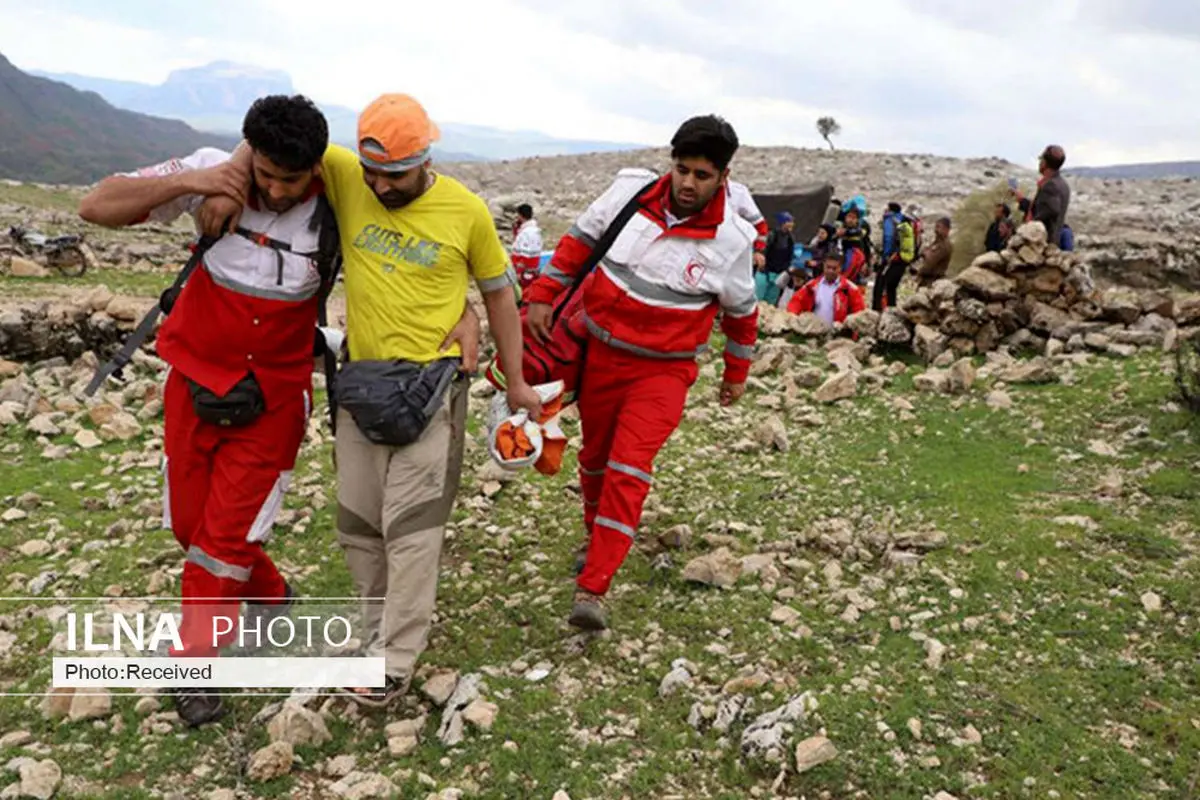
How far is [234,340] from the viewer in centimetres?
345

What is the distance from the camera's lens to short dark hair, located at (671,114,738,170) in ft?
13.1

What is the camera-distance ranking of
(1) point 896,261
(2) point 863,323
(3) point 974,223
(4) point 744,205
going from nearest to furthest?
(4) point 744,205, (2) point 863,323, (1) point 896,261, (3) point 974,223

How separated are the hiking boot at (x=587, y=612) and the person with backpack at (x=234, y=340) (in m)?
1.34

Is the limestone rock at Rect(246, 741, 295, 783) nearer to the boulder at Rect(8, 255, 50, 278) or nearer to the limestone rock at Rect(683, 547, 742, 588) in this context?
the limestone rock at Rect(683, 547, 742, 588)

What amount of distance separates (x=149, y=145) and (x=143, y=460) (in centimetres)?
12543

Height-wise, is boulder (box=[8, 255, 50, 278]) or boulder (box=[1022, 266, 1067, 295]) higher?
boulder (box=[1022, 266, 1067, 295])

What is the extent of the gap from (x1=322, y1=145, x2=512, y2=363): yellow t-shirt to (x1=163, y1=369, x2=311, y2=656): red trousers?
1.75 ft

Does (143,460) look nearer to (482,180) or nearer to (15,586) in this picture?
(15,586)

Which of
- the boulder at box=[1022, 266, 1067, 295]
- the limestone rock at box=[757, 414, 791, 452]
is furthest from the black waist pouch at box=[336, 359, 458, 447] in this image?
the boulder at box=[1022, 266, 1067, 295]

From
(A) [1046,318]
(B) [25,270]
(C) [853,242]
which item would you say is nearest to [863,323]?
(A) [1046,318]

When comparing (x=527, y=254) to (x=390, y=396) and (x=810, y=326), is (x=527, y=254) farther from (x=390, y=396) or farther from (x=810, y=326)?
(x=390, y=396)

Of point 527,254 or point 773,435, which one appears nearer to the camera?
point 773,435

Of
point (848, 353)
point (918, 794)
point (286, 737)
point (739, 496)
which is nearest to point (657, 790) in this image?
point (918, 794)

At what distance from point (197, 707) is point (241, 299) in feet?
5.11
